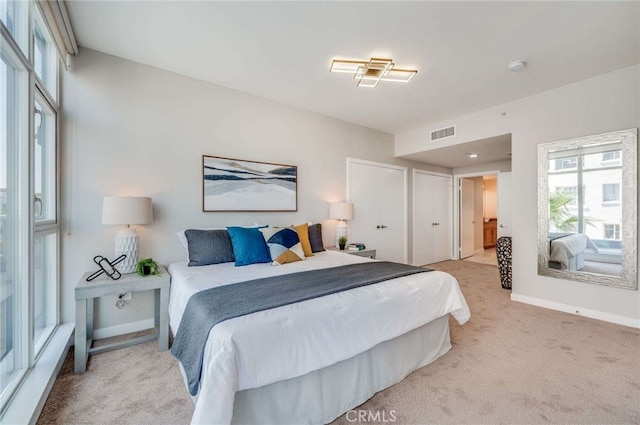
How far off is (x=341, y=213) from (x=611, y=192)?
3.05 metres

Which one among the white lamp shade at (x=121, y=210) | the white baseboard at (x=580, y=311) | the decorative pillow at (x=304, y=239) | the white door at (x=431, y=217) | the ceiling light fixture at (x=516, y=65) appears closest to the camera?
the white lamp shade at (x=121, y=210)

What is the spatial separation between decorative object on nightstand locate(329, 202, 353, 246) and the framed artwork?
1.88ft

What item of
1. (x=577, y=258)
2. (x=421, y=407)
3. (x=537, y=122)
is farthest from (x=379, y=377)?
(x=537, y=122)

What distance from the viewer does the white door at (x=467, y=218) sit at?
258 inches

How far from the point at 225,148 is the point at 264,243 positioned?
1.30 meters

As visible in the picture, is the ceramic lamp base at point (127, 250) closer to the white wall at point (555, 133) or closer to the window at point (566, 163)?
the white wall at point (555, 133)

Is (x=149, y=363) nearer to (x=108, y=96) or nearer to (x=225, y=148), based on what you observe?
(x=225, y=148)

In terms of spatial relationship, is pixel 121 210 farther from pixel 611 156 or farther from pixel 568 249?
pixel 611 156

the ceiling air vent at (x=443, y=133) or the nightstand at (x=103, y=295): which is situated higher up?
the ceiling air vent at (x=443, y=133)

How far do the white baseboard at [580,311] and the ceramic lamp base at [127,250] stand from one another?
4491 millimetres

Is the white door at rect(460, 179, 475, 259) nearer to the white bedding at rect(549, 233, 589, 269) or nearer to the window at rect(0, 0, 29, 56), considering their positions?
the white bedding at rect(549, 233, 589, 269)

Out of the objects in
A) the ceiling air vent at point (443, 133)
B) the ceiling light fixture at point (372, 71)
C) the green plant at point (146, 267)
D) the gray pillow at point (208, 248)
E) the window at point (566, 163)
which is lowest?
the green plant at point (146, 267)

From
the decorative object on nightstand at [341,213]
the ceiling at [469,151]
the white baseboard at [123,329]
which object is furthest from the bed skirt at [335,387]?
the ceiling at [469,151]

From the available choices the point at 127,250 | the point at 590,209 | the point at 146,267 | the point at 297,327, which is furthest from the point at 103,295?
the point at 590,209
